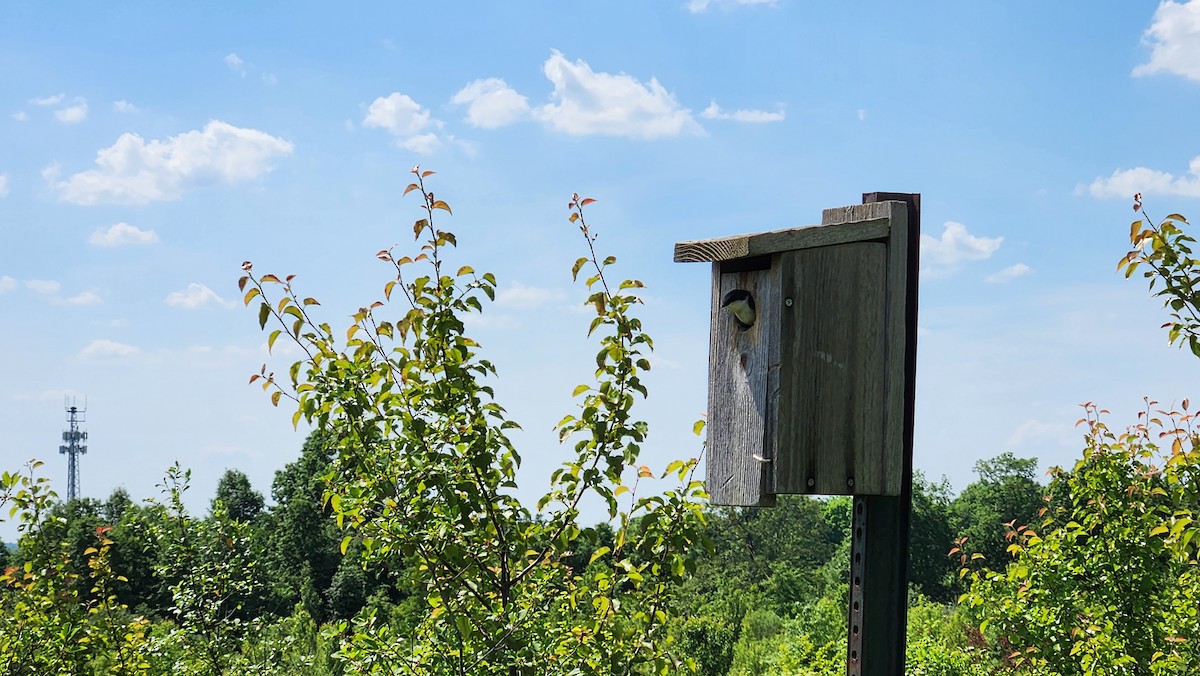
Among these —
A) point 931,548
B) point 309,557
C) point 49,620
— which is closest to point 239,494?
point 309,557

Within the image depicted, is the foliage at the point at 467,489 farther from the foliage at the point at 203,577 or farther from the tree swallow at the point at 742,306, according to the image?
the foliage at the point at 203,577

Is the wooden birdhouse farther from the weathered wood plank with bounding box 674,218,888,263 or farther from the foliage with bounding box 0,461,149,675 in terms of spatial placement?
the foliage with bounding box 0,461,149,675

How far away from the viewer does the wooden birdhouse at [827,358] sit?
284cm

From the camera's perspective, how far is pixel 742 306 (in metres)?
2.96

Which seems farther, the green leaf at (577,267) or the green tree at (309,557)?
the green tree at (309,557)

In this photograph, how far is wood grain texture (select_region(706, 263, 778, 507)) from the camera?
113 inches

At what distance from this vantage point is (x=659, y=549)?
3.45 meters

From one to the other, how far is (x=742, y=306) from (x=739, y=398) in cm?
27

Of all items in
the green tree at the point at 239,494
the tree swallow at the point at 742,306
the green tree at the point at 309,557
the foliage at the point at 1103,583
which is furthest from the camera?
the green tree at the point at 239,494

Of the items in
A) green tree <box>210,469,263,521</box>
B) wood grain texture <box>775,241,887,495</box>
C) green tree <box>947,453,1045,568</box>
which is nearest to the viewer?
wood grain texture <box>775,241,887,495</box>

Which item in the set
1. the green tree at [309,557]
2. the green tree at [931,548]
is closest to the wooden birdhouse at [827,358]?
the green tree at [309,557]

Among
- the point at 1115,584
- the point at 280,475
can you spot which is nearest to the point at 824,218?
the point at 1115,584

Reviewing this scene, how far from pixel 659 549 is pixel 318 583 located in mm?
17839

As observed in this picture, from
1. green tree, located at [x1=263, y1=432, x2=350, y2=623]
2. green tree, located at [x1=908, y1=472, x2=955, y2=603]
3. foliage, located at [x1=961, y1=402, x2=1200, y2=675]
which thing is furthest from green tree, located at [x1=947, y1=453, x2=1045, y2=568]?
foliage, located at [x1=961, y1=402, x2=1200, y2=675]
